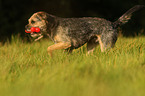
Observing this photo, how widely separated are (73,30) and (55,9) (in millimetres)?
7641

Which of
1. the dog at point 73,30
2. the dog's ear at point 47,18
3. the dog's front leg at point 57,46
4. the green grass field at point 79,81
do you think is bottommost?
the green grass field at point 79,81

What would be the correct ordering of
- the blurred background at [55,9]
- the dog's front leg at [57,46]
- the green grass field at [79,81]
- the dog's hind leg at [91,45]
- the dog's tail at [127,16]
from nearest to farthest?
the green grass field at [79,81] < the dog's front leg at [57,46] < the dog's tail at [127,16] < the dog's hind leg at [91,45] < the blurred background at [55,9]

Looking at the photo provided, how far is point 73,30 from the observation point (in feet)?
18.0

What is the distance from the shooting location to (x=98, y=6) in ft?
45.2

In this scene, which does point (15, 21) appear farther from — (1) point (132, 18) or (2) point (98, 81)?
(2) point (98, 81)

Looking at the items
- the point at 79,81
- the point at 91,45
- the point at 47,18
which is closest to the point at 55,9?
the point at 91,45

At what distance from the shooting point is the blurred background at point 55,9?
40.8 feet

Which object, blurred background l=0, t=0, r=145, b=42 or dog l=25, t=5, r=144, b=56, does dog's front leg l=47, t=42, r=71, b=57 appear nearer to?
dog l=25, t=5, r=144, b=56

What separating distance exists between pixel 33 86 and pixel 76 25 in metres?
2.98

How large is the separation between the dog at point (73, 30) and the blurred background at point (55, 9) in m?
6.54

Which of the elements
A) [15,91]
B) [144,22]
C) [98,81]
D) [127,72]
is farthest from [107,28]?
[144,22]

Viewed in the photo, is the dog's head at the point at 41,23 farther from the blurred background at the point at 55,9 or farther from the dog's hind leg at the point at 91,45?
the blurred background at the point at 55,9

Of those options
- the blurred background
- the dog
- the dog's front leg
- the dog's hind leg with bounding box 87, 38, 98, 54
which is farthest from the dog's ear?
the blurred background

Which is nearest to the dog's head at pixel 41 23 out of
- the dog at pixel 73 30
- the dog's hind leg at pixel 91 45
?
the dog at pixel 73 30
